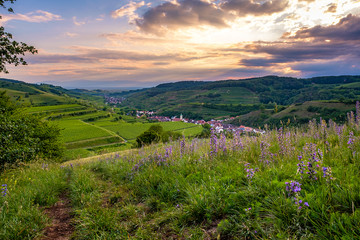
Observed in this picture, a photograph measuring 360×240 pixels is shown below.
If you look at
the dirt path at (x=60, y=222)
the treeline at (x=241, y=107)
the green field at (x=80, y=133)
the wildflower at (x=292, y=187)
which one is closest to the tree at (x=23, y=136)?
the dirt path at (x=60, y=222)

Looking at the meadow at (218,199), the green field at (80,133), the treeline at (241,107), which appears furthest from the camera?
the treeline at (241,107)

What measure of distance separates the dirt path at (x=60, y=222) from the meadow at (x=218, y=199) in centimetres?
14

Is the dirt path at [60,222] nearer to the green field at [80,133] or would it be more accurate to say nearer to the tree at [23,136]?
the tree at [23,136]

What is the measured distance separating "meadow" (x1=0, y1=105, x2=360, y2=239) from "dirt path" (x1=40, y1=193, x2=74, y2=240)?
141mm

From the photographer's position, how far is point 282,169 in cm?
377

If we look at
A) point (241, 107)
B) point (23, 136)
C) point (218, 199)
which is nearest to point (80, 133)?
point (23, 136)

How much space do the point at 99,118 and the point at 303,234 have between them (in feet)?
442

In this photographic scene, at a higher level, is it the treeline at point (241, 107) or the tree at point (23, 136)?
the tree at point (23, 136)

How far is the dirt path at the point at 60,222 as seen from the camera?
148 inches

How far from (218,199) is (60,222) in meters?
3.60

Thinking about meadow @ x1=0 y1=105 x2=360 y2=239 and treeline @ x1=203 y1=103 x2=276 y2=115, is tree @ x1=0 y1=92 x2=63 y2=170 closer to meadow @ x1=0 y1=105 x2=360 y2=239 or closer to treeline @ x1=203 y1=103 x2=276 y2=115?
meadow @ x1=0 y1=105 x2=360 y2=239

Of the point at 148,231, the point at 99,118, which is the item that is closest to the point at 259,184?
the point at 148,231

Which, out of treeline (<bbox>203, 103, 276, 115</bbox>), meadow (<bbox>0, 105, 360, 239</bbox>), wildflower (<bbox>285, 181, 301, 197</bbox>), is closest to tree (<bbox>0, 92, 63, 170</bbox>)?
meadow (<bbox>0, 105, 360, 239</bbox>)

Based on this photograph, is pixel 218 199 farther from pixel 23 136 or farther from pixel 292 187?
pixel 23 136
